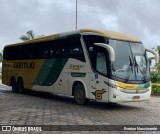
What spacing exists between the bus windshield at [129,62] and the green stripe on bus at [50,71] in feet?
11.0

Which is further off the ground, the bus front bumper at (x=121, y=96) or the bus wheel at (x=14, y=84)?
the bus front bumper at (x=121, y=96)

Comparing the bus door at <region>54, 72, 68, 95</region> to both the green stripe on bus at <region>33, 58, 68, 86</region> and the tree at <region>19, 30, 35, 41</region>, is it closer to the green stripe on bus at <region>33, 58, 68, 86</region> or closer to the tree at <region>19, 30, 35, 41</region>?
the green stripe on bus at <region>33, 58, 68, 86</region>

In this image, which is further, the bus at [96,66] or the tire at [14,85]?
the tire at [14,85]

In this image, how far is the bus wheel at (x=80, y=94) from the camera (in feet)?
52.6

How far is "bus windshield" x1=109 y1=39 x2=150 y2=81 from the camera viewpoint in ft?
48.0

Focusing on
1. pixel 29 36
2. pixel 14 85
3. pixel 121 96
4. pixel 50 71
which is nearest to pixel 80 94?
pixel 121 96

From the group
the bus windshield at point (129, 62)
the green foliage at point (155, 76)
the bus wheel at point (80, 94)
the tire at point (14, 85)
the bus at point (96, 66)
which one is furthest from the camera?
the green foliage at point (155, 76)

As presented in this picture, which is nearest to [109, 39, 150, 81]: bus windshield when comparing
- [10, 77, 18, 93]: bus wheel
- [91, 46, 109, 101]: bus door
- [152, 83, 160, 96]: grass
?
[91, 46, 109, 101]: bus door

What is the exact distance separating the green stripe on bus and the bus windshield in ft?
11.0

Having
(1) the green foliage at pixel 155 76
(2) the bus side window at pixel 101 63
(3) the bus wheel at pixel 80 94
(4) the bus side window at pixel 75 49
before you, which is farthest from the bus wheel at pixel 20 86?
(1) the green foliage at pixel 155 76

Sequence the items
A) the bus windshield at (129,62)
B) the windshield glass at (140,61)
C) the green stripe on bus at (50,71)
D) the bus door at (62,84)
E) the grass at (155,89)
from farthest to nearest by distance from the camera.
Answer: the grass at (155,89)
the green stripe on bus at (50,71)
the bus door at (62,84)
the windshield glass at (140,61)
the bus windshield at (129,62)

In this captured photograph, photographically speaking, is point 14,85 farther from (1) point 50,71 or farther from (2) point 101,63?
(2) point 101,63

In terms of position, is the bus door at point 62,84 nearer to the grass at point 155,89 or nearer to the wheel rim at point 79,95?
the wheel rim at point 79,95

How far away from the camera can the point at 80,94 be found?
16250mm
